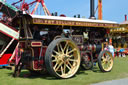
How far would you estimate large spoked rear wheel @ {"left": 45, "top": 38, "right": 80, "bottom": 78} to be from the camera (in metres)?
5.91

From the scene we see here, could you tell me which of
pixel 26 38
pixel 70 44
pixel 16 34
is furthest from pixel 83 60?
pixel 16 34

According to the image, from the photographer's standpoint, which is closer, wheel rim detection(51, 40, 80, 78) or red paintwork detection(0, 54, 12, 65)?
wheel rim detection(51, 40, 80, 78)

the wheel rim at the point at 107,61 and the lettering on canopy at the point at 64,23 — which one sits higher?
the lettering on canopy at the point at 64,23

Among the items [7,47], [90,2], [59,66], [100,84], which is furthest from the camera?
[90,2]

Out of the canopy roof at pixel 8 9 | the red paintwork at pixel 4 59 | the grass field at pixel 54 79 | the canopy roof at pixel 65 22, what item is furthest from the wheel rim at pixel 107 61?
the canopy roof at pixel 8 9

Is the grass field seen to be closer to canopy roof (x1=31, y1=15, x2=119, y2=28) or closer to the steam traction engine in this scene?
the steam traction engine

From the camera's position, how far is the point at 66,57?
6.43 meters

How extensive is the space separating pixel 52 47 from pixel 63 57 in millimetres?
673

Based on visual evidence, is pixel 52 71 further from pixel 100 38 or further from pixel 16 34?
pixel 16 34

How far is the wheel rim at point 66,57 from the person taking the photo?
6.31 meters

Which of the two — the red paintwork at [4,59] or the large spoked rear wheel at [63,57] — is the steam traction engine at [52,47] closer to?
the large spoked rear wheel at [63,57]

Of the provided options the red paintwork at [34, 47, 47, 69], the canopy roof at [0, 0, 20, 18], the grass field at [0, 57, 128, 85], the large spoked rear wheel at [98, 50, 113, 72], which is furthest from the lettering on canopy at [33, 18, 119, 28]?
the canopy roof at [0, 0, 20, 18]

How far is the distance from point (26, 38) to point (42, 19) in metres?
Answer: 0.84

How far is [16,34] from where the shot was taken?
10.4 m
